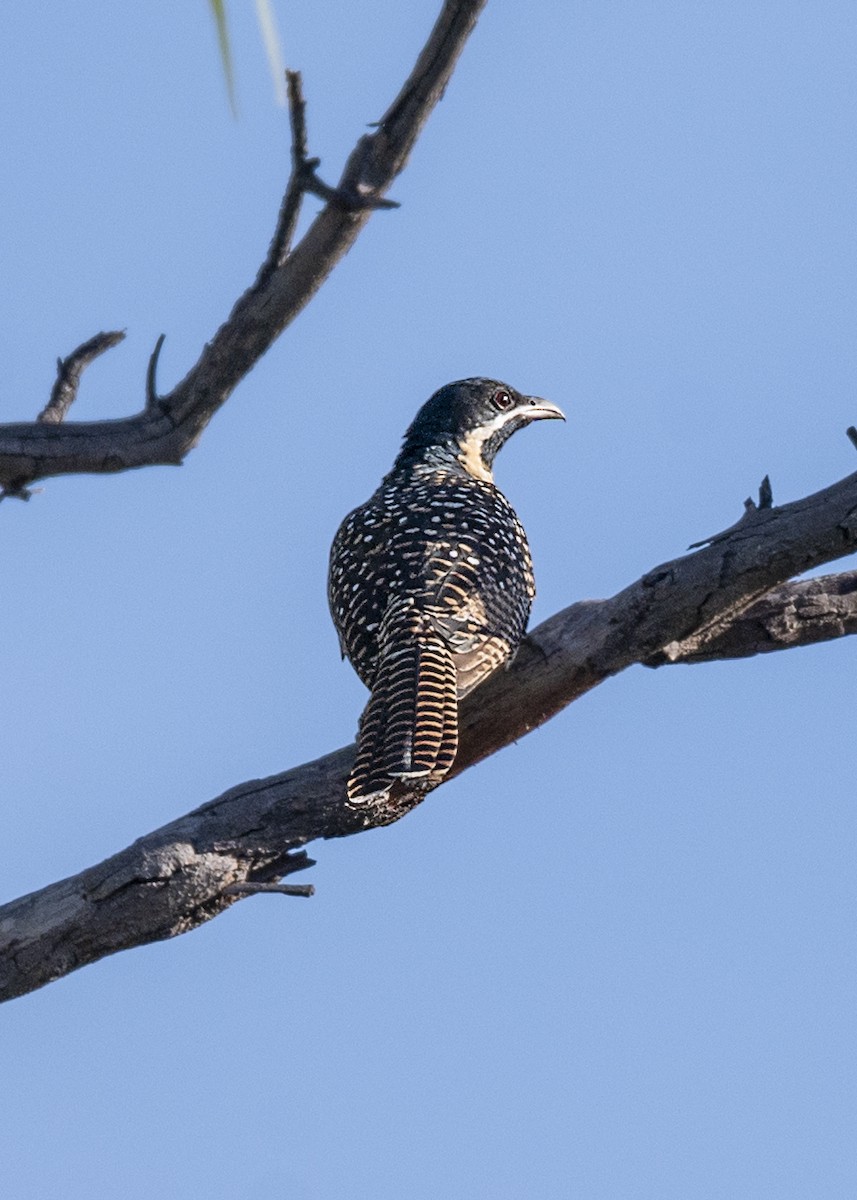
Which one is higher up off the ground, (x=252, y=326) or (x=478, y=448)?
(x=478, y=448)

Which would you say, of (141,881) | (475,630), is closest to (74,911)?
(141,881)

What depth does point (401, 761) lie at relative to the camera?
25.5 ft

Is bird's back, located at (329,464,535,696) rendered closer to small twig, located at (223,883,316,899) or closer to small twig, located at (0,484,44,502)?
small twig, located at (223,883,316,899)

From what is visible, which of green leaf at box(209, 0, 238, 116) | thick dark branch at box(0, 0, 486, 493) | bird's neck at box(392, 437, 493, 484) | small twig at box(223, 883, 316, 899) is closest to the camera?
green leaf at box(209, 0, 238, 116)

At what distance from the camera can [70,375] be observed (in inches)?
213

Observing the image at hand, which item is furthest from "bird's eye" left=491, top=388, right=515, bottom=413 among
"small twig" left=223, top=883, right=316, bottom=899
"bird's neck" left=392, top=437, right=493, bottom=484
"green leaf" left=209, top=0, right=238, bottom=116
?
"green leaf" left=209, top=0, right=238, bottom=116

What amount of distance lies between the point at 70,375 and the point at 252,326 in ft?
3.34

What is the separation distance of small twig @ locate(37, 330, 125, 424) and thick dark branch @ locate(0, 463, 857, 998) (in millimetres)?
3042

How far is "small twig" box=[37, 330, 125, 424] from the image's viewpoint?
206 inches

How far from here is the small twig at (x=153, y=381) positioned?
4.73 metres

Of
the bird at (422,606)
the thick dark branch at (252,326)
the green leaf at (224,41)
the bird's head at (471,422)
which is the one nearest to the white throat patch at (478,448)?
the bird's head at (471,422)

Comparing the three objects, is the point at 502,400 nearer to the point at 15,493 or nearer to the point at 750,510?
the point at 750,510

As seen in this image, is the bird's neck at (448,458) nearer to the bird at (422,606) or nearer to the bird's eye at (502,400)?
the bird at (422,606)

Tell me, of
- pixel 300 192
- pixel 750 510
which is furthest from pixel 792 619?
pixel 300 192
